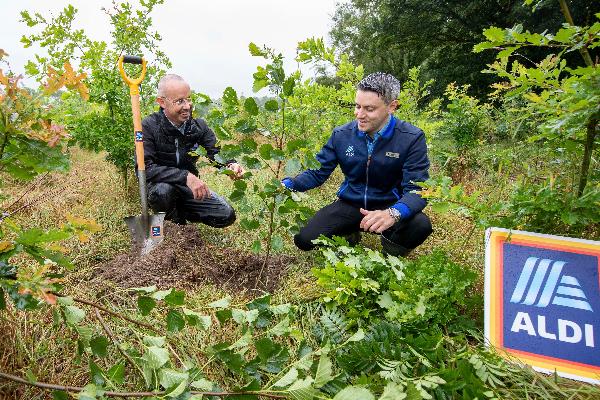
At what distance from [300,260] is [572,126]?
1811 mm

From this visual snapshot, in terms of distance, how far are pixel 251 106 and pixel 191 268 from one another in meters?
1.22

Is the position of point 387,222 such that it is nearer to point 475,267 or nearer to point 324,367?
point 475,267

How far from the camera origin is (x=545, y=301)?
1698 millimetres

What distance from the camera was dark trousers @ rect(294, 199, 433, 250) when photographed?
2830 mm

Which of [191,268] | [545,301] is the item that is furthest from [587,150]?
[191,268]

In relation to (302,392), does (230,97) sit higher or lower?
higher

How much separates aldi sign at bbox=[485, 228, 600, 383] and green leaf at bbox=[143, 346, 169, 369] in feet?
4.38

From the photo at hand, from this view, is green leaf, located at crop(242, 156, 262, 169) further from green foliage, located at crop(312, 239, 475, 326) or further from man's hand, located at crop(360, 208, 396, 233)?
man's hand, located at crop(360, 208, 396, 233)

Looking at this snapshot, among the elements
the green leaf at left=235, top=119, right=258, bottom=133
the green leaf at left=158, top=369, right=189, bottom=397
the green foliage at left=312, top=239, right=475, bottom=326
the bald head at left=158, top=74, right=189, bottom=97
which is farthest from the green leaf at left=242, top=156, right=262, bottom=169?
the bald head at left=158, top=74, right=189, bottom=97

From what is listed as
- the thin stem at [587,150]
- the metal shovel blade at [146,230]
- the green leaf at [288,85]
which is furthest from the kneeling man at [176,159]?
the thin stem at [587,150]

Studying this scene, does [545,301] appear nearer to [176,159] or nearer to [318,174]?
[318,174]

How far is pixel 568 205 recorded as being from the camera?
5.74ft

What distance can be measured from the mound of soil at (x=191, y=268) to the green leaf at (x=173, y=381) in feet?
4.02

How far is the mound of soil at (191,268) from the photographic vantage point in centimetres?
245
